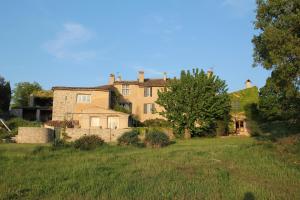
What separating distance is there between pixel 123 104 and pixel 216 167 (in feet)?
143

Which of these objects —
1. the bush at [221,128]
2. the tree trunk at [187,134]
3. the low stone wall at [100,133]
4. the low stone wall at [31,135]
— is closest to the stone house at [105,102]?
the tree trunk at [187,134]

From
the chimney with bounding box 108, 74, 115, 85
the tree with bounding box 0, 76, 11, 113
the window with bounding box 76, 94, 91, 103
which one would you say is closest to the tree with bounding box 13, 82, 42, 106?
the tree with bounding box 0, 76, 11, 113

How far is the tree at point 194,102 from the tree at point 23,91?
43.4 m

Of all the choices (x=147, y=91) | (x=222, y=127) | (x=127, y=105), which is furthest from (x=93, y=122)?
(x=222, y=127)

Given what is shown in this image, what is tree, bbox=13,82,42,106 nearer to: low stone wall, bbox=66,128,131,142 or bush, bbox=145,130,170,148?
low stone wall, bbox=66,128,131,142

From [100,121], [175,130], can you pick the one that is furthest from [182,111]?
[100,121]

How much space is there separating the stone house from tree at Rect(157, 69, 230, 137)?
356cm

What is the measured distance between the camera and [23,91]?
83.7 meters

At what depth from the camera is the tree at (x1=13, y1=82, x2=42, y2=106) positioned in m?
81.8

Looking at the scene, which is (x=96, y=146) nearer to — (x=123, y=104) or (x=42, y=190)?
(x=42, y=190)

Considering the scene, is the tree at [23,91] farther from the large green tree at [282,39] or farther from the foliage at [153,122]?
the large green tree at [282,39]

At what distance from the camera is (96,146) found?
105 feet

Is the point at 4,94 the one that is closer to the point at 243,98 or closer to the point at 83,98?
the point at 83,98

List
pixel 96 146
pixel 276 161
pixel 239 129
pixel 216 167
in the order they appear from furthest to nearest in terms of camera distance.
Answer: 1. pixel 239 129
2. pixel 96 146
3. pixel 276 161
4. pixel 216 167
